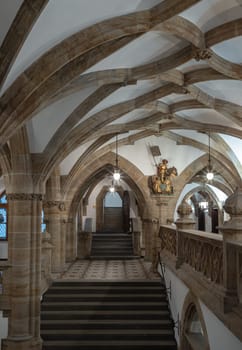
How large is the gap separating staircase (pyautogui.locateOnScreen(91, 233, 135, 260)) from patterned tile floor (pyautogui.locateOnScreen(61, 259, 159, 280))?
3.38 feet

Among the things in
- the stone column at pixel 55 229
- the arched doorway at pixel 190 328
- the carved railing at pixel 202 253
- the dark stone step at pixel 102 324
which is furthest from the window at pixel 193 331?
the stone column at pixel 55 229

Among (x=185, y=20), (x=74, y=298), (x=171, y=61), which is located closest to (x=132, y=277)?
(x=74, y=298)

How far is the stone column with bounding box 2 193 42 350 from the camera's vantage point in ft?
24.8

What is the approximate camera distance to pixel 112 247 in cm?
1797

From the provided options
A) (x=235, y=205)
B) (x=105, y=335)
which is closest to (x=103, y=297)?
(x=105, y=335)

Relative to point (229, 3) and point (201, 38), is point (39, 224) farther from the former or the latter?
point (229, 3)

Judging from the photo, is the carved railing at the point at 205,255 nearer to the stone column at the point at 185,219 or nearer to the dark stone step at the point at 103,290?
the stone column at the point at 185,219

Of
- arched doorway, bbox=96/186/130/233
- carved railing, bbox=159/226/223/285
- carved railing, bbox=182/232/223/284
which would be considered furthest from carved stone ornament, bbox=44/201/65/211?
arched doorway, bbox=96/186/130/233

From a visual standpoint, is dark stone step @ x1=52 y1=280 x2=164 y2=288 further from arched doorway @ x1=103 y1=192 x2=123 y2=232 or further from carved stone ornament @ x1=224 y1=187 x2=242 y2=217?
arched doorway @ x1=103 y1=192 x2=123 y2=232

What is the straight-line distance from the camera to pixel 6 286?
7.71 m

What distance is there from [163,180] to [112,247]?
15.1 feet

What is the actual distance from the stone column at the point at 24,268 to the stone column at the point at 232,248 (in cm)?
442

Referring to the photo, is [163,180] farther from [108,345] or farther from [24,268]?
[24,268]

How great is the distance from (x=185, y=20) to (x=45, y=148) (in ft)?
12.3
